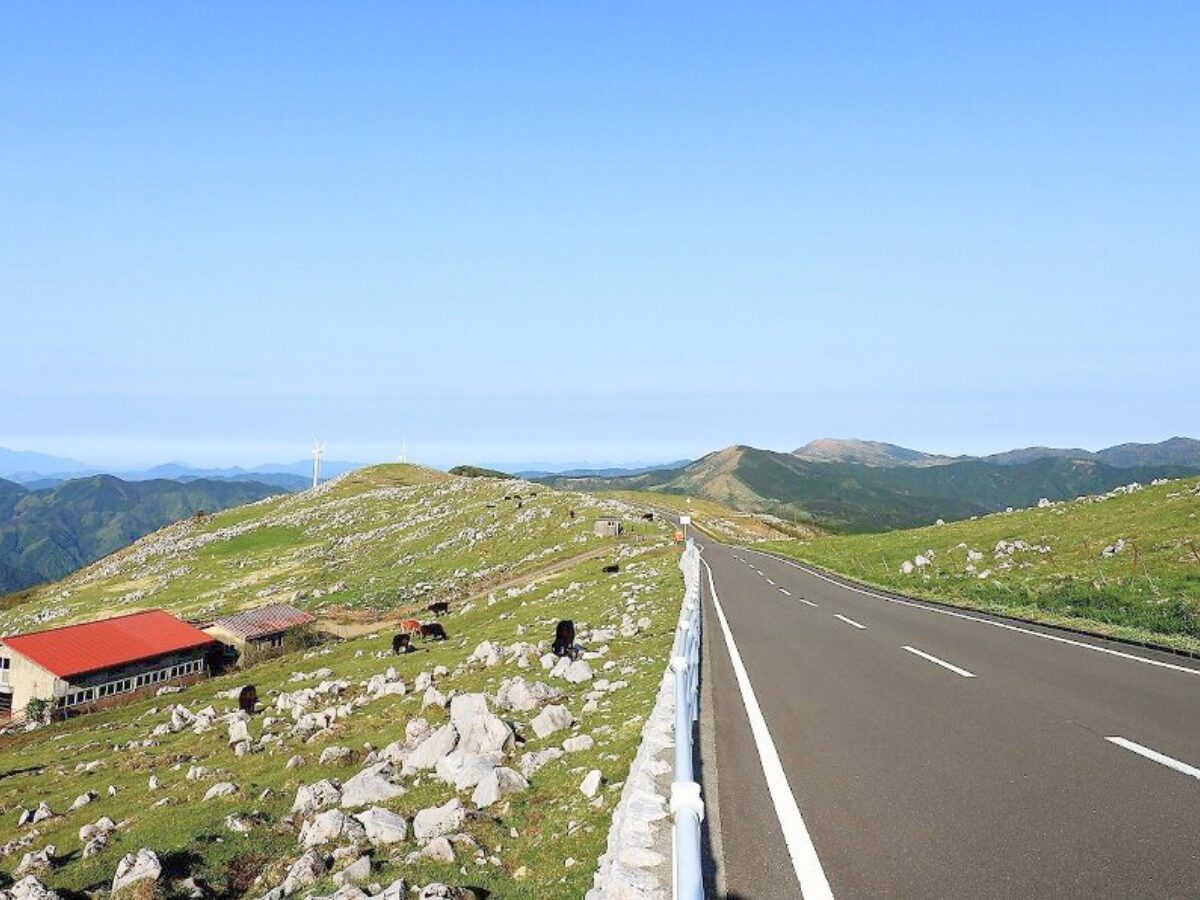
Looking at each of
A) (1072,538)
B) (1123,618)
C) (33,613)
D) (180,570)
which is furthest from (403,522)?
(1123,618)

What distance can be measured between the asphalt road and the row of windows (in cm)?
4860

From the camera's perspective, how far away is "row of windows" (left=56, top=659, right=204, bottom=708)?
156 feet

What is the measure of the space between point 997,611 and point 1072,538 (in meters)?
17.1

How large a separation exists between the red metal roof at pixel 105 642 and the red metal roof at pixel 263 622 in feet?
8.22

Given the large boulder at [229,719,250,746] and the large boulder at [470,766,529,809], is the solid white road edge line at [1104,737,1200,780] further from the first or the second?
the large boulder at [229,719,250,746]

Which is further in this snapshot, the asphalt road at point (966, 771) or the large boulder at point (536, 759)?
the large boulder at point (536, 759)

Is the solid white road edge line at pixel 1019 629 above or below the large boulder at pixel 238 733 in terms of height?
above

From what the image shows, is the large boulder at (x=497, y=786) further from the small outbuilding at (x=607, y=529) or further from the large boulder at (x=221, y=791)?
the small outbuilding at (x=607, y=529)

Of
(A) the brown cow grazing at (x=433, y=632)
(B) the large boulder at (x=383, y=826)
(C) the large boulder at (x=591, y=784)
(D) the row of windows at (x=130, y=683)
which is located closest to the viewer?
(C) the large boulder at (x=591, y=784)

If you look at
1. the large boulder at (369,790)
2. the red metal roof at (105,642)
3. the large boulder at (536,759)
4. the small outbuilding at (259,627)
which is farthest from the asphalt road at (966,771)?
the small outbuilding at (259,627)

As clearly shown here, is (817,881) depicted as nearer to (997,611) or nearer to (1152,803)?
(1152,803)

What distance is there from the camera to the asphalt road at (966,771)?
22.6ft

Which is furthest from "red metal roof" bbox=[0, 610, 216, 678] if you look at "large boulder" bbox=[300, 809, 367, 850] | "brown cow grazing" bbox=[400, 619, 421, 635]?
"large boulder" bbox=[300, 809, 367, 850]

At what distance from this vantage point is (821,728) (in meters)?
12.2
